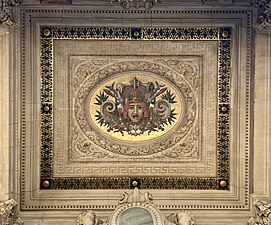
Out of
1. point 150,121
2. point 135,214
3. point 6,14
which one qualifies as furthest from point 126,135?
point 6,14

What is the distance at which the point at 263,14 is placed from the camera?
19.0 feet

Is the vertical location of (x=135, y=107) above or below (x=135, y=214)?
above

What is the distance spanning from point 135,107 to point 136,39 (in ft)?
2.69

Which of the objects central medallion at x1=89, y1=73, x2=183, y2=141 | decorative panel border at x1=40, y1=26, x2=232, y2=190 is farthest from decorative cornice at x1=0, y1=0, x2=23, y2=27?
central medallion at x1=89, y1=73, x2=183, y2=141

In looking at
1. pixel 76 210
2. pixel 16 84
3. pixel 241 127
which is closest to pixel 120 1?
pixel 16 84

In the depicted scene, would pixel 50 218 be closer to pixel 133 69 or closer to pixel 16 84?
pixel 16 84

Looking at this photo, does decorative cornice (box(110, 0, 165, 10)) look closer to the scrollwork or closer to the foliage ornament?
the foliage ornament

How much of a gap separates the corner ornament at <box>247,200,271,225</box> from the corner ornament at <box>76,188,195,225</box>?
72cm

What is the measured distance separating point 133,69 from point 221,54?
3.54 ft

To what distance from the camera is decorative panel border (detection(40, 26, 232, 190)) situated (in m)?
6.16

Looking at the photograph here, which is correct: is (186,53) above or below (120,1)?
below

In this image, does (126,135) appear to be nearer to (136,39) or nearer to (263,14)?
(136,39)

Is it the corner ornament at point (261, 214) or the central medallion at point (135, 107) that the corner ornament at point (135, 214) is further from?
the central medallion at point (135, 107)

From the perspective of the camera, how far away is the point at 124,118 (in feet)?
20.4
